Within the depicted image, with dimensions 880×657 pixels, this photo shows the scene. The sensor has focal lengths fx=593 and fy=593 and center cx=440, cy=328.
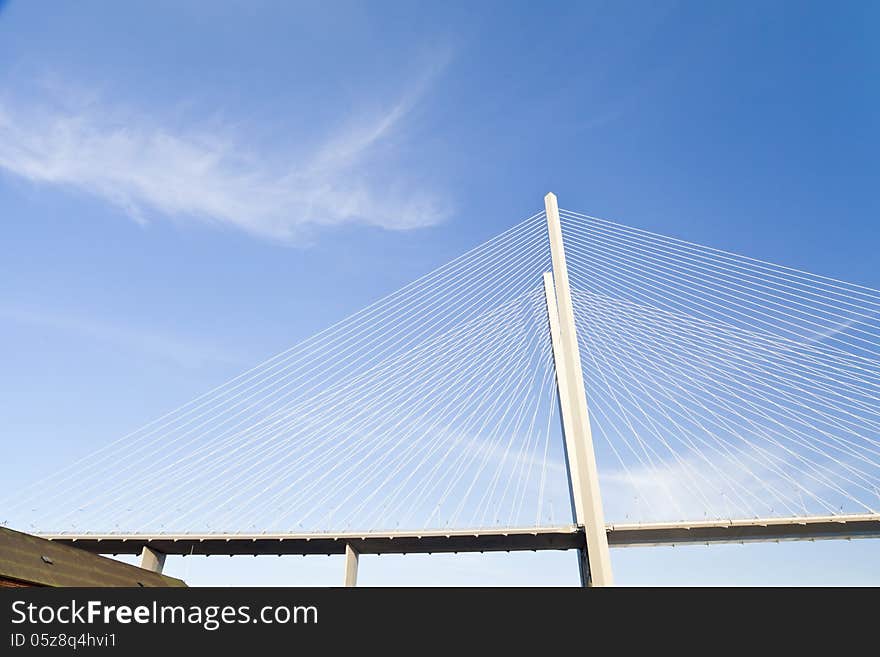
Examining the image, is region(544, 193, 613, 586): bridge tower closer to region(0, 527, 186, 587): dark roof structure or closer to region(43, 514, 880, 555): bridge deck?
region(43, 514, 880, 555): bridge deck

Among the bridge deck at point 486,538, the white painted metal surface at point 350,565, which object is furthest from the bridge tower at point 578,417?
the white painted metal surface at point 350,565

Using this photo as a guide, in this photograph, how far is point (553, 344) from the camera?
3431cm

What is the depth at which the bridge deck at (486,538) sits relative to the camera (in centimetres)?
4203

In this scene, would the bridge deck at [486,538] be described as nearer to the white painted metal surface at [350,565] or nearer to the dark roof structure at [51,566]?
the white painted metal surface at [350,565]

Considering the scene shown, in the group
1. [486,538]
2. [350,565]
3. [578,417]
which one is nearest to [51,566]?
[578,417]

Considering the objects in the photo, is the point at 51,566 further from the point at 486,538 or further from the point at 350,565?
the point at 486,538

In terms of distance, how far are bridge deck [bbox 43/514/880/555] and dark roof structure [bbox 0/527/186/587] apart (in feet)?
57.1

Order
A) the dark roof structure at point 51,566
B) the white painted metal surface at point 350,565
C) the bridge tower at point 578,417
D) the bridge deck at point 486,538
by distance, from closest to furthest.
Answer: the dark roof structure at point 51,566, the bridge tower at point 578,417, the bridge deck at point 486,538, the white painted metal surface at point 350,565

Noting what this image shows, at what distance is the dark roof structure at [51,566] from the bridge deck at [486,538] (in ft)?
57.1

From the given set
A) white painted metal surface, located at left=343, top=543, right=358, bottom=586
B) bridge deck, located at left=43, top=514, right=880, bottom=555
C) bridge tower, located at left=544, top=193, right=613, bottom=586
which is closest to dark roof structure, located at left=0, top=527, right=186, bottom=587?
bridge deck, located at left=43, top=514, right=880, bottom=555

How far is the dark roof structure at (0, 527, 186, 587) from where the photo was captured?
19750mm
